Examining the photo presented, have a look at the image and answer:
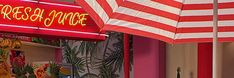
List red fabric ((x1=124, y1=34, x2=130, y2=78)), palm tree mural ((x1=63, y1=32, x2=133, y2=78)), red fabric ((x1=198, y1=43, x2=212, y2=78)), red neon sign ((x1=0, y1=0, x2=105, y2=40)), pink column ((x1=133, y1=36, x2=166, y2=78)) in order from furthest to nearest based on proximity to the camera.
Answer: palm tree mural ((x1=63, y1=32, x2=133, y2=78)), red neon sign ((x1=0, y1=0, x2=105, y2=40)), red fabric ((x1=124, y1=34, x2=130, y2=78)), pink column ((x1=133, y1=36, x2=166, y2=78)), red fabric ((x1=198, y1=43, x2=212, y2=78))

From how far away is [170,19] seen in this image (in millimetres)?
2551

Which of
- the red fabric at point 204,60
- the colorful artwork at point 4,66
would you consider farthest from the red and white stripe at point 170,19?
the colorful artwork at point 4,66

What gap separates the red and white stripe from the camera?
8.15 feet

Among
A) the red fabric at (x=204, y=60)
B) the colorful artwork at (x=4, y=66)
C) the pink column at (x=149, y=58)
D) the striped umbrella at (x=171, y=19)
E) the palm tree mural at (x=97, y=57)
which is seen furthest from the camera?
the colorful artwork at (x=4, y=66)

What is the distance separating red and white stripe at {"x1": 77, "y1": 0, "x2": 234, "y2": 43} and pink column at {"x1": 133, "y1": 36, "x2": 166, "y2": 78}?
2.38m

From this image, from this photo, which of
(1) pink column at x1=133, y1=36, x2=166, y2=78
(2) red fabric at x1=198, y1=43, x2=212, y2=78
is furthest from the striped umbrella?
(1) pink column at x1=133, y1=36, x2=166, y2=78

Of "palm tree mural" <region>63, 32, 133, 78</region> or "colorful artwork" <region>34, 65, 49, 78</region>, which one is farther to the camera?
"colorful artwork" <region>34, 65, 49, 78</region>

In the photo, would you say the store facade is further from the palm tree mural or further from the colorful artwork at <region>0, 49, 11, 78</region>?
the colorful artwork at <region>0, 49, 11, 78</region>

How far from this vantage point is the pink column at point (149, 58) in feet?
16.5

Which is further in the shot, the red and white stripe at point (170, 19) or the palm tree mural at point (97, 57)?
the palm tree mural at point (97, 57)

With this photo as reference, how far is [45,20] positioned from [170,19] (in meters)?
3.15

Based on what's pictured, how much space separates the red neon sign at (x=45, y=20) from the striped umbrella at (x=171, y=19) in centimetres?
287

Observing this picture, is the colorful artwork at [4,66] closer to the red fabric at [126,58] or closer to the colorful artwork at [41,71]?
the colorful artwork at [41,71]

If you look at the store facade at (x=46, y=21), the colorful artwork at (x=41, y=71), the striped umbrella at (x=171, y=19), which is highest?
the store facade at (x=46, y=21)
